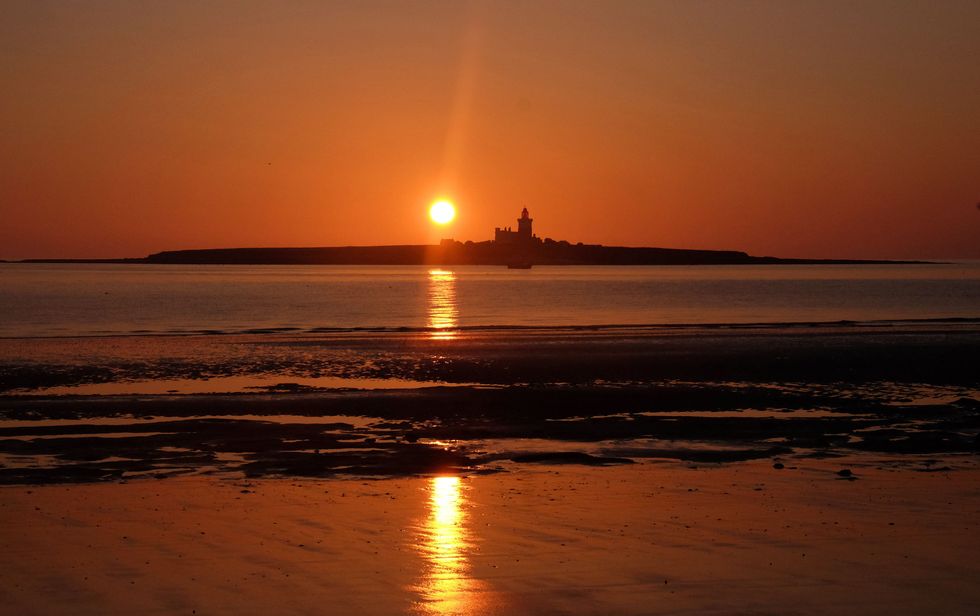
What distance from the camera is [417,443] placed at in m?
20.0

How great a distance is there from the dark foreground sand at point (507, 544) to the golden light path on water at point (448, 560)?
0.11ft

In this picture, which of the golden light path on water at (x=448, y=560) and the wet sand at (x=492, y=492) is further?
the wet sand at (x=492, y=492)

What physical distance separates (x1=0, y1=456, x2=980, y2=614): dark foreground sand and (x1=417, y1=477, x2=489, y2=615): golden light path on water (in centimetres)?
3

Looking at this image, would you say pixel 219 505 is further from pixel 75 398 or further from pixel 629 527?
pixel 75 398

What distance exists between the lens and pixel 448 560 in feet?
37.7

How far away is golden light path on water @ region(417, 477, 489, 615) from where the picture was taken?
9.91m

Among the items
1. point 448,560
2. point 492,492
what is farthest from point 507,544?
point 492,492

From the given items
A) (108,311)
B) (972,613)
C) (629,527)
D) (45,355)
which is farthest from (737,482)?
(108,311)

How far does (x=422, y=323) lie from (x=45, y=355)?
27165 millimetres

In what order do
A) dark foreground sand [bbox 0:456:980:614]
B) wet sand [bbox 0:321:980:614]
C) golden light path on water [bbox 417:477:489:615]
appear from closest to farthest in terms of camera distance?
golden light path on water [bbox 417:477:489:615], dark foreground sand [bbox 0:456:980:614], wet sand [bbox 0:321:980:614]

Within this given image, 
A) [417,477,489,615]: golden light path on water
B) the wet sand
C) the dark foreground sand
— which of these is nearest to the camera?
[417,477,489,615]: golden light path on water

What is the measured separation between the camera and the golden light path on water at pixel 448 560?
9906 mm

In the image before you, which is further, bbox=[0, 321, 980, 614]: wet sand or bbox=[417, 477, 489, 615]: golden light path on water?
bbox=[0, 321, 980, 614]: wet sand

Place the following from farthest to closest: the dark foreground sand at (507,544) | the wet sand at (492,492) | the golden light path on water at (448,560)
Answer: the wet sand at (492,492)
the dark foreground sand at (507,544)
the golden light path on water at (448,560)
